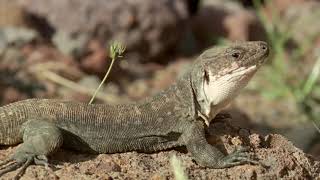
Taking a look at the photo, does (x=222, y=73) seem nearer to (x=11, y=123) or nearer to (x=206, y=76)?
(x=206, y=76)

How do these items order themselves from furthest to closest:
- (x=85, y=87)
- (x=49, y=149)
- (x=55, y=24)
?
(x=55, y=24) → (x=85, y=87) → (x=49, y=149)

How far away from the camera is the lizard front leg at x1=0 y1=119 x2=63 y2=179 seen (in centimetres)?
525

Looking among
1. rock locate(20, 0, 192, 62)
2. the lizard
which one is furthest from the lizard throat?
rock locate(20, 0, 192, 62)

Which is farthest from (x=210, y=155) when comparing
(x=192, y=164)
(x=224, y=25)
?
(x=224, y=25)

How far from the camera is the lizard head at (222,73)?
575 centimetres

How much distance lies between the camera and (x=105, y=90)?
11.3 m

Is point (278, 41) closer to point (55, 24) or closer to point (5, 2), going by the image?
point (55, 24)

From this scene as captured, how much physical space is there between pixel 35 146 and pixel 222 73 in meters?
1.47

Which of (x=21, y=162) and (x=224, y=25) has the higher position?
(x=224, y=25)

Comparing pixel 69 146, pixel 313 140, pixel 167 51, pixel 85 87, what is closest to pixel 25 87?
pixel 85 87

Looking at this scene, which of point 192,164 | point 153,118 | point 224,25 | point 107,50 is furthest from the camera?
point 224,25

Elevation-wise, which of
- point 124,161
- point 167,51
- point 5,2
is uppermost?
point 5,2

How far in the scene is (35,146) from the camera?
5.35 metres

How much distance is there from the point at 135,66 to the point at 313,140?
14.6 ft
